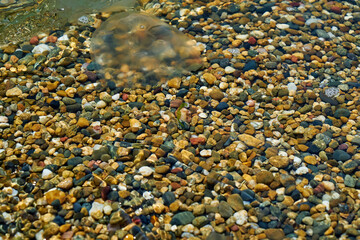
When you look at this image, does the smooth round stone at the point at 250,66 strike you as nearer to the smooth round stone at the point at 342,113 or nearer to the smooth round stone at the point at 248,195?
the smooth round stone at the point at 342,113

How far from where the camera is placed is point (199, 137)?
328 centimetres

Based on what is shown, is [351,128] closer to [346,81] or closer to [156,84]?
[346,81]

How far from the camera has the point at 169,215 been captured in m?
2.75

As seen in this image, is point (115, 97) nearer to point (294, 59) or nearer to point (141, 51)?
point (141, 51)

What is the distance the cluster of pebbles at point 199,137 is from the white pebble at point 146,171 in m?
0.01

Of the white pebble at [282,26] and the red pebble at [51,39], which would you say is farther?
the white pebble at [282,26]

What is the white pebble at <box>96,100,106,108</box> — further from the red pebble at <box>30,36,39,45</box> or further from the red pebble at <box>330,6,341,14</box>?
the red pebble at <box>330,6,341,14</box>

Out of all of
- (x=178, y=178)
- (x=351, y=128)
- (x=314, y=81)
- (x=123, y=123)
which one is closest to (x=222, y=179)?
(x=178, y=178)

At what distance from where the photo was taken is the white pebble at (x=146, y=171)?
298cm

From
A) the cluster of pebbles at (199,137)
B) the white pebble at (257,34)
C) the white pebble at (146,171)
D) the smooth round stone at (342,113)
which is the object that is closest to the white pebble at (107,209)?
the cluster of pebbles at (199,137)

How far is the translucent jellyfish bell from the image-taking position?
148 inches

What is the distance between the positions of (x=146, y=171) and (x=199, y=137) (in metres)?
0.54

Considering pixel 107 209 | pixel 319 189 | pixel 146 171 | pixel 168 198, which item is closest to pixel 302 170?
pixel 319 189

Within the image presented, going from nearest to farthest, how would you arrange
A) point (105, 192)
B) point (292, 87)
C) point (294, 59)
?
point (105, 192) → point (292, 87) → point (294, 59)
